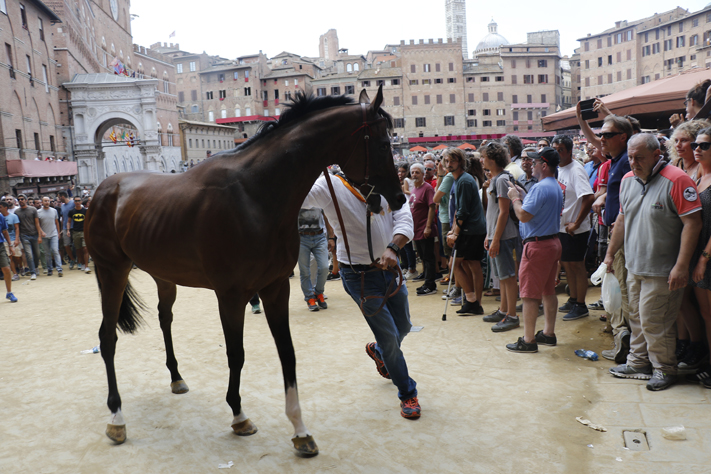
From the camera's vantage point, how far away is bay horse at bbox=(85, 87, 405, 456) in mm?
3098

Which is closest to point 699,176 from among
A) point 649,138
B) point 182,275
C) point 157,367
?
point 649,138

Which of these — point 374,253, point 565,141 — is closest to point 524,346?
Result: point 374,253

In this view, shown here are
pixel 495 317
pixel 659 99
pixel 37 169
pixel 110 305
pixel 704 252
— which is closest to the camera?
pixel 704 252

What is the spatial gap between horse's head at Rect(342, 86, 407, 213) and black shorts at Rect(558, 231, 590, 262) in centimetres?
359

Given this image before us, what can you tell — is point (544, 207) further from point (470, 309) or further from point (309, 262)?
point (309, 262)

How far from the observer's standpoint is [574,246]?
5.93m

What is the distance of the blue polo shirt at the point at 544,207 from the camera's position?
15.9 feet

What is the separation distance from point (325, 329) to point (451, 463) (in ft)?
11.0

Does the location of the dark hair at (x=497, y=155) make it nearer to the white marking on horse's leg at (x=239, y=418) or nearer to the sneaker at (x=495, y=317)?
the sneaker at (x=495, y=317)

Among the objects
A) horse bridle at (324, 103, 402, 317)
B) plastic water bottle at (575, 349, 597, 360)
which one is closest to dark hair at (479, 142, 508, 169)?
plastic water bottle at (575, 349, 597, 360)

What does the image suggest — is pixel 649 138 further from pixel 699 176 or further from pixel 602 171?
pixel 602 171

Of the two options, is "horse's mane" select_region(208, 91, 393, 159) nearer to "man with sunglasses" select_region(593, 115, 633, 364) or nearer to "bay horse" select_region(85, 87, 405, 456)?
"bay horse" select_region(85, 87, 405, 456)

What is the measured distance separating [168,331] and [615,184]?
14.5 feet

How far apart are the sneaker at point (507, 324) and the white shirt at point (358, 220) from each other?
2.72m
